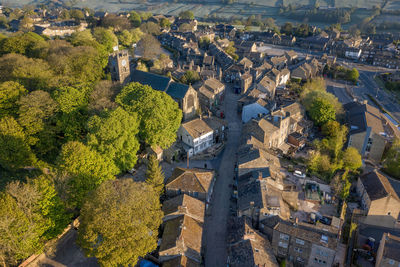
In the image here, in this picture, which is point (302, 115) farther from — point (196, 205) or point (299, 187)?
point (196, 205)

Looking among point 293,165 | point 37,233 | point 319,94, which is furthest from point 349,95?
point 37,233

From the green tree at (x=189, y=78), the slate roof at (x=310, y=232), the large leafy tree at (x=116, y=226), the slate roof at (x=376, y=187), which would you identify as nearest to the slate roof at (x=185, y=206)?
the large leafy tree at (x=116, y=226)

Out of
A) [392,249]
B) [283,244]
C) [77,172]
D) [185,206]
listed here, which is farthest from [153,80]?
[392,249]

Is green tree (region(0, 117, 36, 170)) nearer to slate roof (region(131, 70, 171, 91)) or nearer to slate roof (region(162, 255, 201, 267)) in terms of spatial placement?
slate roof (region(131, 70, 171, 91))

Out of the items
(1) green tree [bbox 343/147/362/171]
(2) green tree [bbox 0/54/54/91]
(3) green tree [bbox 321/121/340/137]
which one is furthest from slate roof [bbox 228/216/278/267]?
(2) green tree [bbox 0/54/54/91]

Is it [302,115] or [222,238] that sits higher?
[302,115]

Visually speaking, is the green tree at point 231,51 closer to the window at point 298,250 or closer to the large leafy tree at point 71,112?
the large leafy tree at point 71,112
